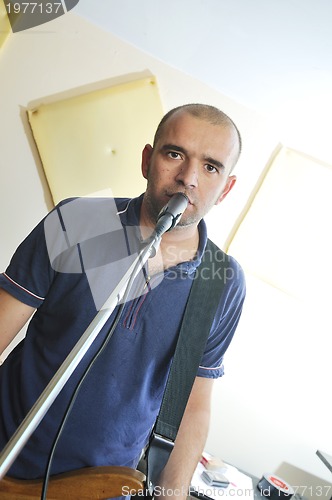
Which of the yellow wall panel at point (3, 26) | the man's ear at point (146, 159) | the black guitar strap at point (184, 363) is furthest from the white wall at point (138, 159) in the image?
the black guitar strap at point (184, 363)

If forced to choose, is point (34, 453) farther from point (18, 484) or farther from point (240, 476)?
point (240, 476)

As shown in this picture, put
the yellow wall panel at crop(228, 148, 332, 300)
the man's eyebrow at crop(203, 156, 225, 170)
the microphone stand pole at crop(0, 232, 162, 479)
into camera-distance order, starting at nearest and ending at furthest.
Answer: the microphone stand pole at crop(0, 232, 162, 479), the man's eyebrow at crop(203, 156, 225, 170), the yellow wall panel at crop(228, 148, 332, 300)

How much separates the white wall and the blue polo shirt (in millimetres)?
657

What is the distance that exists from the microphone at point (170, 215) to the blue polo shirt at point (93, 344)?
1.17 ft

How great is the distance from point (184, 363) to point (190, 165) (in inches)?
22.3

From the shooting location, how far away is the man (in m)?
1.04

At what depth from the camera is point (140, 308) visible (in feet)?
3.55

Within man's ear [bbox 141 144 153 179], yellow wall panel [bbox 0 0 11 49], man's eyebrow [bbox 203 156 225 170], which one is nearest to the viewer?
man's eyebrow [bbox 203 156 225 170]

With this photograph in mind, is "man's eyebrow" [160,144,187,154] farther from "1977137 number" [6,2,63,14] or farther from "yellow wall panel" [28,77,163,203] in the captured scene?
"1977137 number" [6,2,63,14]

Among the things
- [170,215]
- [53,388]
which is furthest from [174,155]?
[53,388]

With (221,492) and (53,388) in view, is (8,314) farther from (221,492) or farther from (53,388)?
(221,492)

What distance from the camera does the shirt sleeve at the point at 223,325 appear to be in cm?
124

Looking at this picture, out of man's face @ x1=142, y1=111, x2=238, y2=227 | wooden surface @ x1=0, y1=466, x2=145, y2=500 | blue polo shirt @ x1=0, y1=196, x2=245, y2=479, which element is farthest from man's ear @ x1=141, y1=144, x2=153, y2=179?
wooden surface @ x1=0, y1=466, x2=145, y2=500

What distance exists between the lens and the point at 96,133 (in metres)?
1.70
